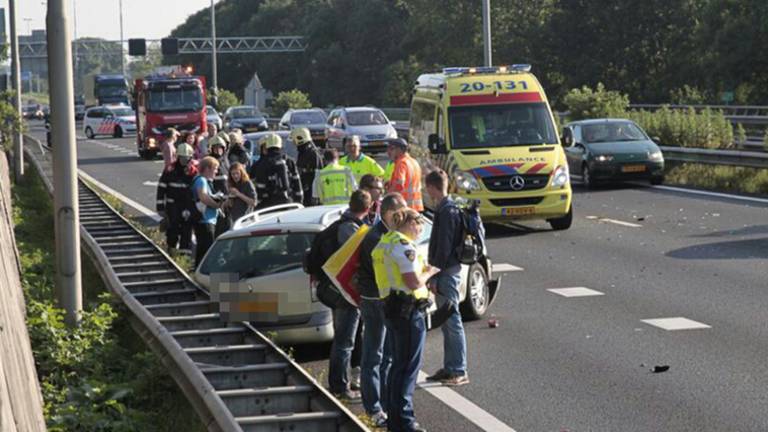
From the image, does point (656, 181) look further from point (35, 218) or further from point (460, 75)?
point (35, 218)

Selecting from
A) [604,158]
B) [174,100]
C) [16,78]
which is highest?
[16,78]

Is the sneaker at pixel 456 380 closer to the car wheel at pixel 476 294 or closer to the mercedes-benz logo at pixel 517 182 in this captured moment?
the car wheel at pixel 476 294

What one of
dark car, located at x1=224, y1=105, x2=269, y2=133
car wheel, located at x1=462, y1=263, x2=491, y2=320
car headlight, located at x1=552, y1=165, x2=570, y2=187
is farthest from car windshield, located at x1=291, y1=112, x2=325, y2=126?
car wheel, located at x1=462, y1=263, x2=491, y2=320

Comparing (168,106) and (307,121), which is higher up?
(168,106)

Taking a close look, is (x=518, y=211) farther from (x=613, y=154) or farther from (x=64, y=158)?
(x=64, y=158)

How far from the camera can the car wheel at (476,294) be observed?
14.8m

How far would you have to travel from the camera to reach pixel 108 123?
77312 millimetres

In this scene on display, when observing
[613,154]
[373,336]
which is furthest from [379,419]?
[613,154]

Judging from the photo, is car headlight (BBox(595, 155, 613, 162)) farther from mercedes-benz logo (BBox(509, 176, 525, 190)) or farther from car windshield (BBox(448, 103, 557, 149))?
mercedes-benz logo (BBox(509, 176, 525, 190))

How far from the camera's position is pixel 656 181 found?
32281 millimetres

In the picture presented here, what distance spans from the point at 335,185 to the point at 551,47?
6428cm

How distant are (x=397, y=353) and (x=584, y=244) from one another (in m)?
12.1

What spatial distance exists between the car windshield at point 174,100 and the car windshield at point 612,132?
22.3 m

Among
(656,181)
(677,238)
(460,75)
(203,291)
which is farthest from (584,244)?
(656,181)
